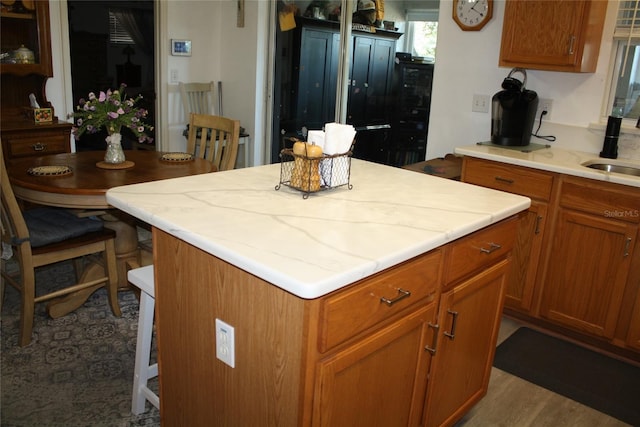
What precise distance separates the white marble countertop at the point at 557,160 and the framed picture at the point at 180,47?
305cm

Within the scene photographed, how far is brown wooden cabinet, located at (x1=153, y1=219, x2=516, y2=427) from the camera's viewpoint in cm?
133

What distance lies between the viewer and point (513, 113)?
325cm

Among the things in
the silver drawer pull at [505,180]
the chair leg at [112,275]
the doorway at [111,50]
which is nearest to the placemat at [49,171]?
the chair leg at [112,275]

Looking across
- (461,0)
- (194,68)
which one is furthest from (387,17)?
(194,68)

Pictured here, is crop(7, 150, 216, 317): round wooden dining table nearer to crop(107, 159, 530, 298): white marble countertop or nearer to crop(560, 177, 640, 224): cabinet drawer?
crop(107, 159, 530, 298): white marble countertop

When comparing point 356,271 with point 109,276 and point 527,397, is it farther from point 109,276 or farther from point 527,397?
point 109,276

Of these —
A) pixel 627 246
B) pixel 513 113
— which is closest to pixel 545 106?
pixel 513 113

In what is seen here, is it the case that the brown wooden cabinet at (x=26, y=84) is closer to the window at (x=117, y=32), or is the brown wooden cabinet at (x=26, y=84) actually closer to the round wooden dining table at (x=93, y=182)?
the round wooden dining table at (x=93, y=182)

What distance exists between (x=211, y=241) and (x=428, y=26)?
12.0 feet

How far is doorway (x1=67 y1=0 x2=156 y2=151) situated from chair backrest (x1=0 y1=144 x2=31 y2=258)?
2305 mm

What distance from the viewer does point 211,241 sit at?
140 cm

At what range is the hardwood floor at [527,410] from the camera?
2.29 metres

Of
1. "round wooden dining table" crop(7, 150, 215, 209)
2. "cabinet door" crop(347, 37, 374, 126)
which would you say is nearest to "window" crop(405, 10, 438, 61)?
"cabinet door" crop(347, 37, 374, 126)

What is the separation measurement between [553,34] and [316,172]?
6.45ft
